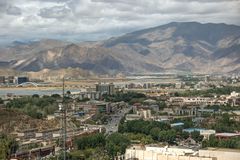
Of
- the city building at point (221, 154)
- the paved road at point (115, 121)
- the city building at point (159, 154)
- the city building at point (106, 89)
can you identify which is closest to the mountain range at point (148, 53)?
the city building at point (106, 89)

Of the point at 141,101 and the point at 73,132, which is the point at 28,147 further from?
the point at 141,101

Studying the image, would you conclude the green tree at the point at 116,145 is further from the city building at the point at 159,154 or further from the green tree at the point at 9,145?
the green tree at the point at 9,145

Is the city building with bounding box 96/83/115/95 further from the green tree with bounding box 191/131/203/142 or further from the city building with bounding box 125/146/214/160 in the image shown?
the city building with bounding box 125/146/214/160

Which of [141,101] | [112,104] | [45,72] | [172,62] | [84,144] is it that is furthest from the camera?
[172,62]

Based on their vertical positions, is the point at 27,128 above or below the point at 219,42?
below

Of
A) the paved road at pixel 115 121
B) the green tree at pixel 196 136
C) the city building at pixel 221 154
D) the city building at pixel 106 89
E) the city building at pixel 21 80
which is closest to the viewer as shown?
the city building at pixel 221 154

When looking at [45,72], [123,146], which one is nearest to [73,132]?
[123,146]

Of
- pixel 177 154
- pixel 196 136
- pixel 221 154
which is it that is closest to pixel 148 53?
pixel 196 136

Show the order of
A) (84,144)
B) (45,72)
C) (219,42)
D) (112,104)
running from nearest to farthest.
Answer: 1. (84,144)
2. (112,104)
3. (45,72)
4. (219,42)

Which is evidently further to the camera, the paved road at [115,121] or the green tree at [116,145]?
the paved road at [115,121]
